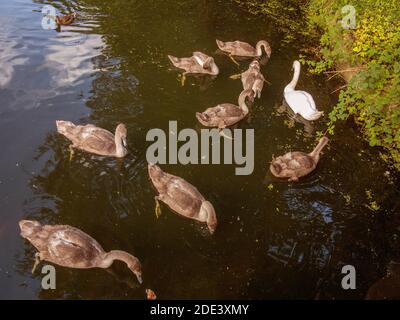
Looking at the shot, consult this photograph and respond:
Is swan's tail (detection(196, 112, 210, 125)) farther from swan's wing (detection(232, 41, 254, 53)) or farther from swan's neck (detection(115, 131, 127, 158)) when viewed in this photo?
swan's wing (detection(232, 41, 254, 53))

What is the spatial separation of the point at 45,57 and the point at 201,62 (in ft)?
16.4

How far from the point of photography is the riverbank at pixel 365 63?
9898 mm

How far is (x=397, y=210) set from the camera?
8.35 meters

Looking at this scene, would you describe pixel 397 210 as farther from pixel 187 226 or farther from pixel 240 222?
pixel 187 226

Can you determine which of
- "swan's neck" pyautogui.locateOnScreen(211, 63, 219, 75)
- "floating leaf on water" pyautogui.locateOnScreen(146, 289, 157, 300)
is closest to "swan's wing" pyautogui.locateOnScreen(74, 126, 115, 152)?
"floating leaf on water" pyautogui.locateOnScreen(146, 289, 157, 300)

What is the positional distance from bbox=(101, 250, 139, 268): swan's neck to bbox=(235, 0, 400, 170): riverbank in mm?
6440

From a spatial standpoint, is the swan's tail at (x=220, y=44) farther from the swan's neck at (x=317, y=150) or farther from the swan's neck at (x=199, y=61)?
the swan's neck at (x=317, y=150)

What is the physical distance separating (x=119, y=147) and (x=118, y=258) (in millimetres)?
2895

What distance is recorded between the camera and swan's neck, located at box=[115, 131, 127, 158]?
8.56m

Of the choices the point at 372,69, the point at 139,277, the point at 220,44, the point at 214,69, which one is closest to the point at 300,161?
the point at 372,69

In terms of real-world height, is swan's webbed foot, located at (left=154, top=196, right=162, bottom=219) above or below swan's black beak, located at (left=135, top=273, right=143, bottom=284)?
above

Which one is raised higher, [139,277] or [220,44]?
[220,44]

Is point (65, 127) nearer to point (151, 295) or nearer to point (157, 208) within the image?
point (157, 208)

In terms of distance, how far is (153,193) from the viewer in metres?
8.11
